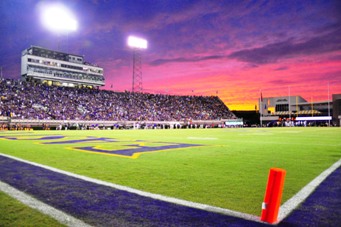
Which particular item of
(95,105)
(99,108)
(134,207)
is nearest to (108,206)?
(134,207)

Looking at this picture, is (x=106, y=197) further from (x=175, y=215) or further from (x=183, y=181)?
(x=183, y=181)

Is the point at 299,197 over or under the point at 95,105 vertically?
under

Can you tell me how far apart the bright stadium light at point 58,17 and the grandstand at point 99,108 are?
1541 cm

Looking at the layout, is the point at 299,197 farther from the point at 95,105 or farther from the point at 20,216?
the point at 95,105

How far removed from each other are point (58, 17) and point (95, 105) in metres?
22.6

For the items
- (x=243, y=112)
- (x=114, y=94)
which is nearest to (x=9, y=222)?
(x=114, y=94)

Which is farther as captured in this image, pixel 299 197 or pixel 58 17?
pixel 58 17

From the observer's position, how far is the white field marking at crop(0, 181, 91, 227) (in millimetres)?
3098

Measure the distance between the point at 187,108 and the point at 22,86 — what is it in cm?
3958

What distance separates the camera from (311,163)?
736cm

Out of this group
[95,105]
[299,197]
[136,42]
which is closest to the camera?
[299,197]

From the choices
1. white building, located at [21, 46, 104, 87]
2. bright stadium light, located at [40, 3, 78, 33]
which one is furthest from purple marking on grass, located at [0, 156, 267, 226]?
white building, located at [21, 46, 104, 87]

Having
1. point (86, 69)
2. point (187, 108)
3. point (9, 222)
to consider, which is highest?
point (86, 69)

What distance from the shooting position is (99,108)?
6122cm
